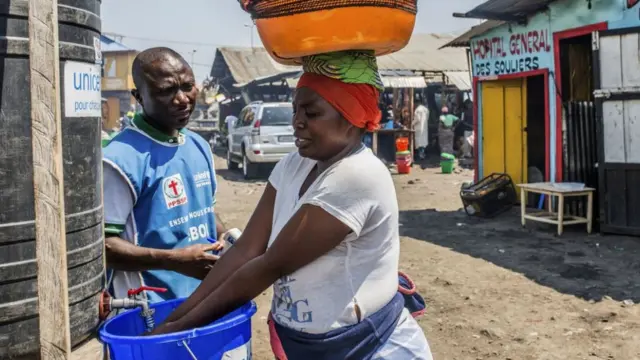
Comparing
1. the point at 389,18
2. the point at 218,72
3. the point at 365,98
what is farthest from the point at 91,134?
the point at 218,72

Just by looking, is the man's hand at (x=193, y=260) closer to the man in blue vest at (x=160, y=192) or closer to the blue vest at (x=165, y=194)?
the man in blue vest at (x=160, y=192)

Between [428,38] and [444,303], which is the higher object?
[428,38]

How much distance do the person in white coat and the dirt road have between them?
8961mm

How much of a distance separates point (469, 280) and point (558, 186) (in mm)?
3125

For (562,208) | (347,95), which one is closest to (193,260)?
(347,95)

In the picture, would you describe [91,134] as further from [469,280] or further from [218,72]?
[218,72]

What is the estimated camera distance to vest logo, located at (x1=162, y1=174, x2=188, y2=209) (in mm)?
2430

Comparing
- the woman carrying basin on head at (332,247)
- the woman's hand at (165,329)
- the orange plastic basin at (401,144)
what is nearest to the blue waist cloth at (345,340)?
the woman carrying basin on head at (332,247)

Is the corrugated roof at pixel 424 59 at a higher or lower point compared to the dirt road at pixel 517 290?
higher

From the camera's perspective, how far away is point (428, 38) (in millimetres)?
23500

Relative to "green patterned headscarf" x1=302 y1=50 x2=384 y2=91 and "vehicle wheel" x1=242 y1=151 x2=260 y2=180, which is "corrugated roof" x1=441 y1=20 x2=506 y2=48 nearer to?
"vehicle wheel" x1=242 y1=151 x2=260 y2=180

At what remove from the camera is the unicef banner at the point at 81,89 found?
1.69 meters

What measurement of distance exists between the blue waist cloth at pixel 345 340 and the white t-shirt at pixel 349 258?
20mm

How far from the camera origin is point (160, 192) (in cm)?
241
